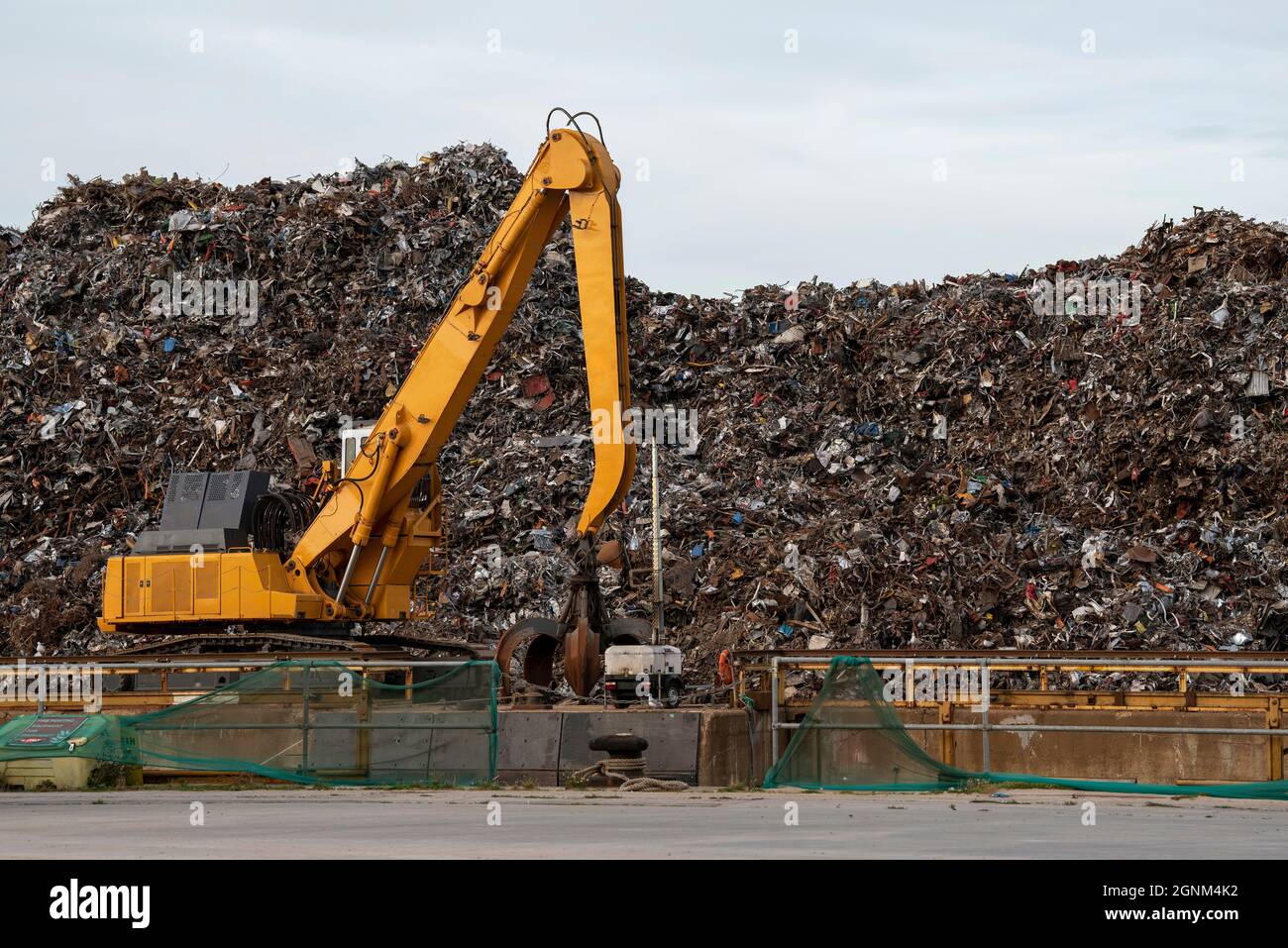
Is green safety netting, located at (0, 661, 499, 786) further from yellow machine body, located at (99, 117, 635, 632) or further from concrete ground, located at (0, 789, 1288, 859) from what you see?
yellow machine body, located at (99, 117, 635, 632)

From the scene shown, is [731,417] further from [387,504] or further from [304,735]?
[304,735]

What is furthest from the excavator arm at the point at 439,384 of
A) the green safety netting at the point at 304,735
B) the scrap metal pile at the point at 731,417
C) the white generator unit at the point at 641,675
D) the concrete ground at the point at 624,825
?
the concrete ground at the point at 624,825

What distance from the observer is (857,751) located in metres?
14.7

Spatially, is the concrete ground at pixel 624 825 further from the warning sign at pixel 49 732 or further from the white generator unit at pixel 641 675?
the white generator unit at pixel 641 675

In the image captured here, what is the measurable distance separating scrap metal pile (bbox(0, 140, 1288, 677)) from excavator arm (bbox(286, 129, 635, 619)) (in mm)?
5194

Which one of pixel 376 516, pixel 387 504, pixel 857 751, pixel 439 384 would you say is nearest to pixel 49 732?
pixel 376 516

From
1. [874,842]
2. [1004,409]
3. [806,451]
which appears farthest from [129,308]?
[874,842]

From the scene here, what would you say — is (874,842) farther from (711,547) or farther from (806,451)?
(806,451)

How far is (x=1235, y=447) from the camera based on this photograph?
1015 inches

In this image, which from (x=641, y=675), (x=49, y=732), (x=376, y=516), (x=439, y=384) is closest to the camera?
(x=49, y=732)

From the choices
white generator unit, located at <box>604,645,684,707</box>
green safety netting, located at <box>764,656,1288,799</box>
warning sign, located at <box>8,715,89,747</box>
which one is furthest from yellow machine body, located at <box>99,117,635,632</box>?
Result: green safety netting, located at <box>764,656,1288,799</box>

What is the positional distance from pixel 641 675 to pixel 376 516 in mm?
4987

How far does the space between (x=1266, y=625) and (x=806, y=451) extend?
8.10m

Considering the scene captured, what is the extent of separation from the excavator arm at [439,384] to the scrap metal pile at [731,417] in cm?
519
